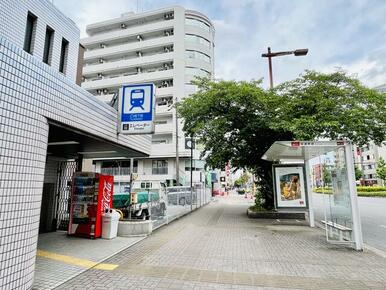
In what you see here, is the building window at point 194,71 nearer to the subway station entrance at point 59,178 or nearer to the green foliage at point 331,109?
the green foliage at point 331,109

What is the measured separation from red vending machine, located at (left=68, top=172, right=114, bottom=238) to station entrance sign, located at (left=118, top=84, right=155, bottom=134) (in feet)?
8.52

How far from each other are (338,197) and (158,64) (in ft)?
103

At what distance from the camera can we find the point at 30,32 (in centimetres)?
877

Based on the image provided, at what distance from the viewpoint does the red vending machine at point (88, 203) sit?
337 inches

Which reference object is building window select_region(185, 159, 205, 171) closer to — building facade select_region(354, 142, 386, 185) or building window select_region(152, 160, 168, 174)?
building window select_region(152, 160, 168, 174)

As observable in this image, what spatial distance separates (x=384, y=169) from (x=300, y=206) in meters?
46.3

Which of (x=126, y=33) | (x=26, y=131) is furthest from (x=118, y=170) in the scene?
(x=26, y=131)

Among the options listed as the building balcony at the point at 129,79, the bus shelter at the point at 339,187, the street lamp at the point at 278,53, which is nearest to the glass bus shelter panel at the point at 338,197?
the bus shelter at the point at 339,187

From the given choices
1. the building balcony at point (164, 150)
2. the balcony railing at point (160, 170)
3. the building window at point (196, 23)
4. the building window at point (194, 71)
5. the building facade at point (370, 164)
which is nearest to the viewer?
the building balcony at point (164, 150)

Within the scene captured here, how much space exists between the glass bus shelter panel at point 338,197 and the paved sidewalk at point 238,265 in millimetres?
426

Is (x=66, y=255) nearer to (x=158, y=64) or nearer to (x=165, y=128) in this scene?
(x=165, y=128)

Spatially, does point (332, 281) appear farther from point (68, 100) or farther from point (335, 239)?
point (68, 100)

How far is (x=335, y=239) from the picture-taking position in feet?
26.4

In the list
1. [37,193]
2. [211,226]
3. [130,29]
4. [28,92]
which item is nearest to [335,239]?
[211,226]
